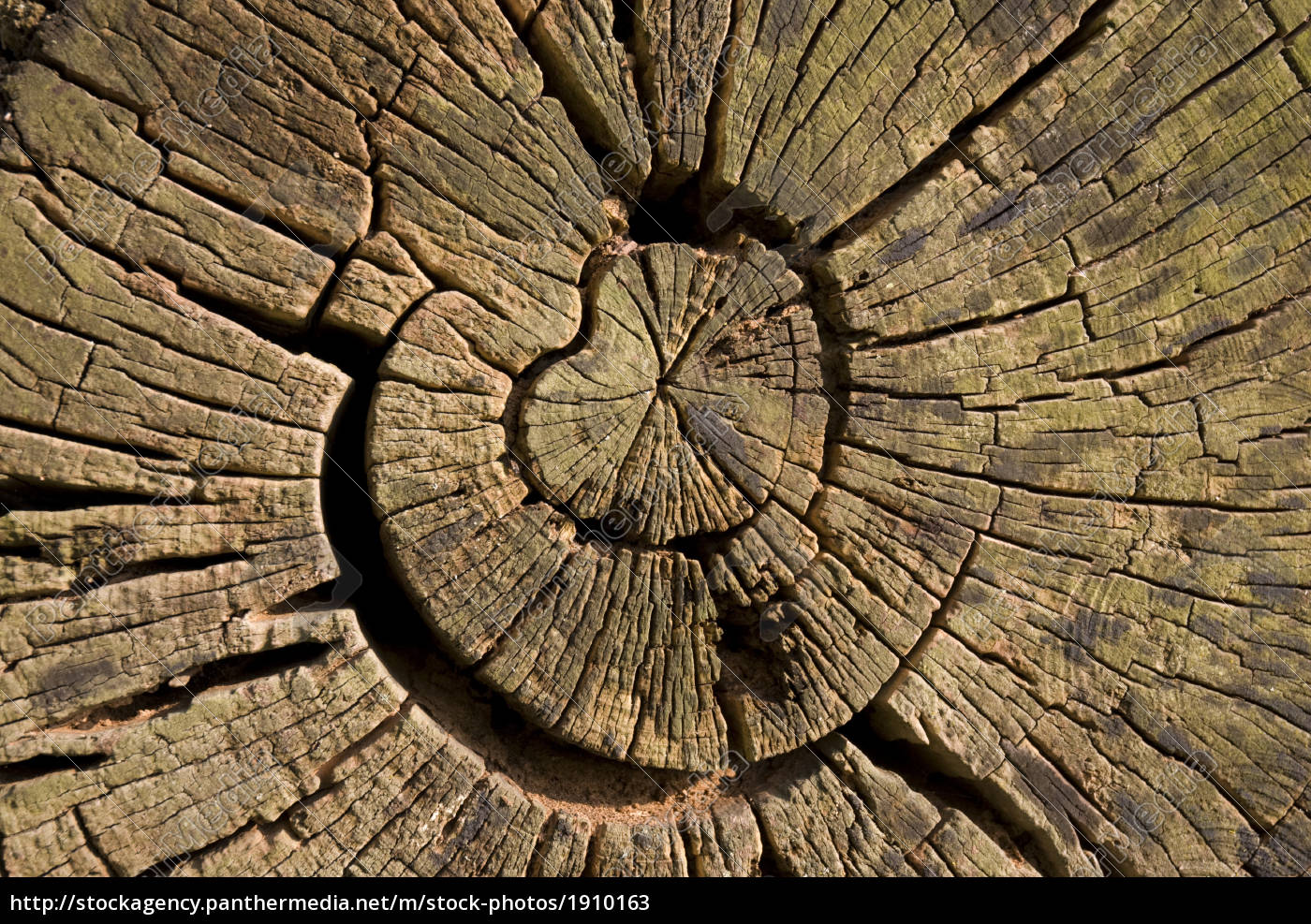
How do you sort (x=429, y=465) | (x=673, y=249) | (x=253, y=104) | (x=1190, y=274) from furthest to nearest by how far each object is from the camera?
1. (x=1190, y=274)
2. (x=673, y=249)
3. (x=429, y=465)
4. (x=253, y=104)

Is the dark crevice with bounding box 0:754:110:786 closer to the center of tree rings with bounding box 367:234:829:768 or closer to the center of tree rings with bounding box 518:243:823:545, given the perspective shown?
the center of tree rings with bounding box 367:234:829:768

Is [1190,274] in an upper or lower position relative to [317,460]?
upper

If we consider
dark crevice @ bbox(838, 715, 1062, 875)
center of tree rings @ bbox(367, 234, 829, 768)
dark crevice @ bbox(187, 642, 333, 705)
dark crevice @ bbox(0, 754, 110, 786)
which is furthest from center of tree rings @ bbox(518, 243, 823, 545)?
dark crevice @ bbox(0, 754, 110, 786)

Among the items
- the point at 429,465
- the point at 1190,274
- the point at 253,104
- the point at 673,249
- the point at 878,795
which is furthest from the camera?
the point at 1190,274

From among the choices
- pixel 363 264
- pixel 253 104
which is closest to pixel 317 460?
pixel 363 264

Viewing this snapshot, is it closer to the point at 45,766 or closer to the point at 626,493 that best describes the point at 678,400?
the point at 626,493

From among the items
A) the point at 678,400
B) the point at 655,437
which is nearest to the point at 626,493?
the point at 655,437

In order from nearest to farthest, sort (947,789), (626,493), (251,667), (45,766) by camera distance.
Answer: (45,766), (251,667), (626,493), (947,789)

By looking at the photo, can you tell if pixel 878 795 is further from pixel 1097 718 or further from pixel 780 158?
pixel 780 158
